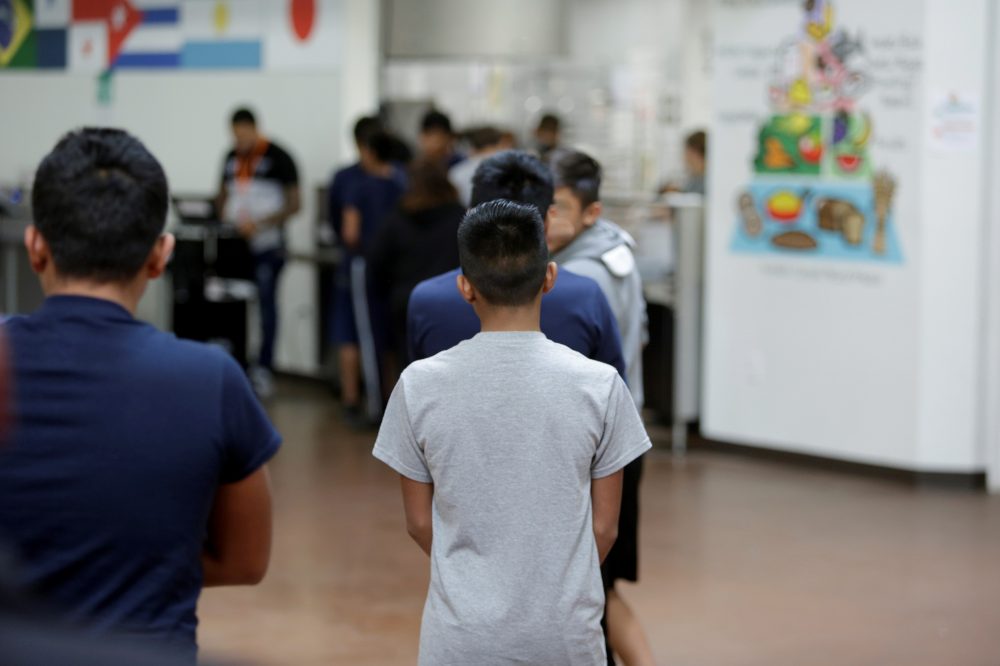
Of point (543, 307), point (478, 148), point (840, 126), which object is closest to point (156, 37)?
point (478, 148)

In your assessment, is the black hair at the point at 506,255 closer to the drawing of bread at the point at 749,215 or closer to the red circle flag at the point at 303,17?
the drawing of bread at the point at 749,215

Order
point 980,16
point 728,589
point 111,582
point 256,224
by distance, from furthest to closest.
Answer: point 256,224 < point 980,16 < point 728,589 < point 111,582

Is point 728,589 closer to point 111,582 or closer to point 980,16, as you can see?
point 980,16

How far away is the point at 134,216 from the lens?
196 cm

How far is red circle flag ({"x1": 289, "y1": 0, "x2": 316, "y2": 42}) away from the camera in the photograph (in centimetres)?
1007

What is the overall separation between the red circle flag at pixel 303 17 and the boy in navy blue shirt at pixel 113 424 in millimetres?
8271

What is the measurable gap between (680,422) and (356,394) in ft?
6.24

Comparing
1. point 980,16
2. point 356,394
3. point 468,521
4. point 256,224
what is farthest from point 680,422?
point 468,521

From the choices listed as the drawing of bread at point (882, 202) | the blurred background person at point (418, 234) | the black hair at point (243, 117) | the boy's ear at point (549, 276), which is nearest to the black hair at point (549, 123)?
the black hair at point (243, 117)

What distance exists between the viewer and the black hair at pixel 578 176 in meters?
3.85

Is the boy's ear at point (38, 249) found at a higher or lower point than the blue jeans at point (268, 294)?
higher

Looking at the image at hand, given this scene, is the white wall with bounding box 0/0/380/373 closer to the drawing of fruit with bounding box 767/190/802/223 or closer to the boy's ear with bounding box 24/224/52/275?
the drawing of fruit with bounding box 767/190/802/223

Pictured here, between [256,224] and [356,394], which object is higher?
[256,224]

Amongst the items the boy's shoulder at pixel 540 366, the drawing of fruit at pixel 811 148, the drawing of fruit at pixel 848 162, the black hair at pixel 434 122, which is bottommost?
the boy's shoulder at pixel 540 366
